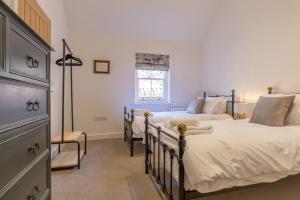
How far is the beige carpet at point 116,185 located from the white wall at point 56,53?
38.1 inches

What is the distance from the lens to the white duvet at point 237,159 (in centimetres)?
139

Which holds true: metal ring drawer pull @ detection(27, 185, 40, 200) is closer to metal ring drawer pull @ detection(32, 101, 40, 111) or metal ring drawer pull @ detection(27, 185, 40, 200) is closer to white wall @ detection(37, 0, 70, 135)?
metal ring drawer pull @ detection(32, 101, 40, 111)

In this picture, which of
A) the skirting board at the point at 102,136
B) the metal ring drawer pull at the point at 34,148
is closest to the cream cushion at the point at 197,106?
the skirting board at the point at 102,136

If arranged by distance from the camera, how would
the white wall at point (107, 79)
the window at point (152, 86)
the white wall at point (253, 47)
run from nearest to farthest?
1. the white wall at point (253, 47)
2. the white wall at point (107, 79)
3. the window at point (152, 86)

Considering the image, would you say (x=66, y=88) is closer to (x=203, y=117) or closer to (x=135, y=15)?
(x=135, y=15)

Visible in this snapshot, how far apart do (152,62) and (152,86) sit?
610 mm

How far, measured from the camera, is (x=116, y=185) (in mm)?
2158

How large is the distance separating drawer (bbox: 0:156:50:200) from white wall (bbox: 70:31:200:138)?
312 cm

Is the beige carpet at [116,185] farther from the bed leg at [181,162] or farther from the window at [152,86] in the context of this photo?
the window at [152,86]

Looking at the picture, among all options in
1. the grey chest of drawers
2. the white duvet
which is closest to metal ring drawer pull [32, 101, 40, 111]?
the grey chest of drawers

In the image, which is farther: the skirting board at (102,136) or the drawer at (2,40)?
the skirting board at (102,136)

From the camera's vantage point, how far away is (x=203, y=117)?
11.2ft

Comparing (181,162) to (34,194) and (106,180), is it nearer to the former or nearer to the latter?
(34,194)

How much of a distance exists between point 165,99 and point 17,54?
13.8ft
